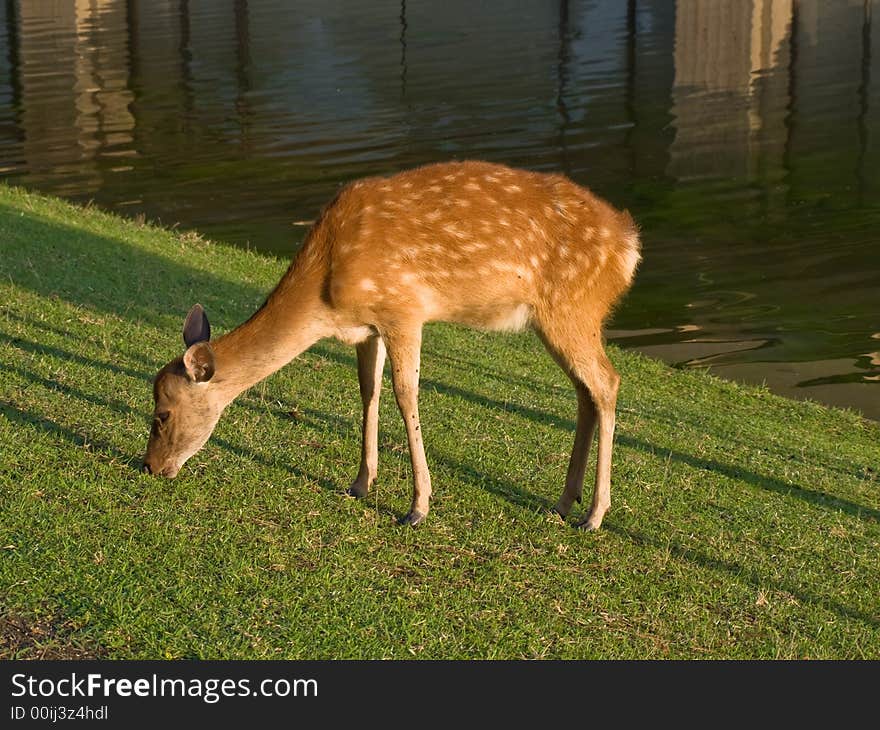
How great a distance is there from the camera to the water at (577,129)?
1655 centimetres

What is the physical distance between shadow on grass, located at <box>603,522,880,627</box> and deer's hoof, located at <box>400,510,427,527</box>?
0.99 metres

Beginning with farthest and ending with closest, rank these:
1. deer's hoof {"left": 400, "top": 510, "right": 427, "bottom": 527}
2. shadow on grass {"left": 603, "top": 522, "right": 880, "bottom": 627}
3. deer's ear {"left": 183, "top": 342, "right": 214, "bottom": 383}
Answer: deer's hoof {"left": 400, "top": 510, "right": 427, "bottom": 527}, deer's ear {"left": 183, "top": 342, "right": 214, "bottom": 383}, shadow on grass {"left": 603, "top": 522, "right": 880, "bottom": 627}

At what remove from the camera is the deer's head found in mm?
6594

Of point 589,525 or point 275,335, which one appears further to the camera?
point 589,525

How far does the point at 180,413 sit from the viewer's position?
21.7 ft

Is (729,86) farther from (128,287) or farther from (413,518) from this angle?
(413,518)

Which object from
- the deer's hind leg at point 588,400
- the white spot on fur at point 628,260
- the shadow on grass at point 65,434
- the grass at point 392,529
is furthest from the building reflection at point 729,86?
the shadow on grass at point 65,434

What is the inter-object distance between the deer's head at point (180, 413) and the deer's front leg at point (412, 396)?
2.89 ft

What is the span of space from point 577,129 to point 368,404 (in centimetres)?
2360

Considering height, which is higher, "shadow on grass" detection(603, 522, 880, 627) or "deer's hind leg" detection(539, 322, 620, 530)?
"deer's hind leg" detection(539, 322, 620, 530)

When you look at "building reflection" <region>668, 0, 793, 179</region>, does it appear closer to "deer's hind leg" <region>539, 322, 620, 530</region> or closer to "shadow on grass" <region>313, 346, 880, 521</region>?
"shadow on grass" <region>313, 346, 880, 521</region>

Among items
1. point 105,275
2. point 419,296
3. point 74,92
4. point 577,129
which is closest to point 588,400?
point 419,296

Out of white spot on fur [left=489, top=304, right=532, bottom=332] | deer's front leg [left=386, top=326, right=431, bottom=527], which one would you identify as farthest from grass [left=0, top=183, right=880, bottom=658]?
white spot on fur [left=489, top=304, right=532, bottom=332]

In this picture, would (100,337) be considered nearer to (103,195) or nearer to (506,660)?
(506,660)
